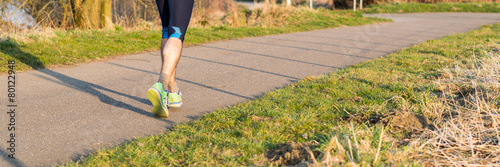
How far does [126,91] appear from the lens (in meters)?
4.83

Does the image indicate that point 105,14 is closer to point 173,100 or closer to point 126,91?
point 126,91

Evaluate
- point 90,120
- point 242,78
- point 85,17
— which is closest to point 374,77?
point 242,78

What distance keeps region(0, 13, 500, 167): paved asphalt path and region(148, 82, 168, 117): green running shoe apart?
0.09m

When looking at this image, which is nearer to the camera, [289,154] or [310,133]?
[289,154]

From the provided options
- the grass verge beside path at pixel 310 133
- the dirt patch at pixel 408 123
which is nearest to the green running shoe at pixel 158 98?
the grass verge beside path at pixel 310 133

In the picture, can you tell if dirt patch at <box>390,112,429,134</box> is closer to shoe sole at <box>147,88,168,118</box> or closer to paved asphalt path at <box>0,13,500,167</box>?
paved asphalt path at <box>0,13,500,167</box>

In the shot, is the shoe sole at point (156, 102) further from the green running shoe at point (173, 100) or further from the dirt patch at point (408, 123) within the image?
the dirt patch at point (408, 123)

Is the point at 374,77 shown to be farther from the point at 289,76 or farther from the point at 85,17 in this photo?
the point at 85,17

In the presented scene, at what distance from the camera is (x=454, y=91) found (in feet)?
14.4

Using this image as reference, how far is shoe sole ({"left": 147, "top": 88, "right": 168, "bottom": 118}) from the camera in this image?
3559mm

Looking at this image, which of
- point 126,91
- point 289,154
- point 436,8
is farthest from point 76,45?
point 436,8

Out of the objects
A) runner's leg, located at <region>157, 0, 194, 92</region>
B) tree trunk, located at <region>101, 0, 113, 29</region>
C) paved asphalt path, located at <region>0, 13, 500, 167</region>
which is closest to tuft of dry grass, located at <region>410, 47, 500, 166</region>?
paved asphalt path, located at <region>0, 13, 500, 167</region>

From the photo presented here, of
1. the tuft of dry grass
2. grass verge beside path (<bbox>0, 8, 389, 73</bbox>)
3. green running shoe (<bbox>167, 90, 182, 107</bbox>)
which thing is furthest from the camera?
grass verge beside path (<bbox>0, 8, 389, 73</bbox>)

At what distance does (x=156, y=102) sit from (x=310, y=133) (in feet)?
4.46
